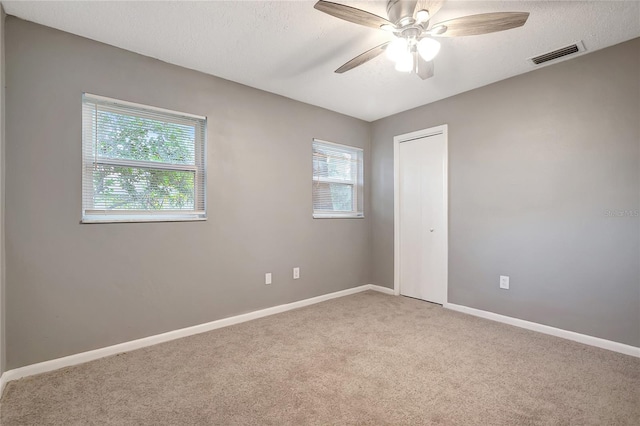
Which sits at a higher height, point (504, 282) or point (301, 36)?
point (301, 36)

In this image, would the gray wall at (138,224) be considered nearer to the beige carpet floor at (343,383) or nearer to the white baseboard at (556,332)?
the beige carpet floor at (343,383)

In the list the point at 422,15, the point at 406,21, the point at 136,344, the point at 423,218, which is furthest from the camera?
the point at 423,218

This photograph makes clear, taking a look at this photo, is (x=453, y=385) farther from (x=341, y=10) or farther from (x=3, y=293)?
(x=3, y=293)

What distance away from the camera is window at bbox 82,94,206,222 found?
2.36 meters

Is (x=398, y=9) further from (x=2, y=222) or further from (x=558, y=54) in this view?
(x=2, y=222)

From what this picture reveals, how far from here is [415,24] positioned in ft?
6.21

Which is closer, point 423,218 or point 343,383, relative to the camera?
point 343,383

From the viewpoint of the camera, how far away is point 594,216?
8.35 feet

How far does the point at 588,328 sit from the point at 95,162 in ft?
13.8

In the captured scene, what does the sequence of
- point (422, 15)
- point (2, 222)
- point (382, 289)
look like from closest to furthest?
point (422, 15)
point (2, 222)
point (382, 289)

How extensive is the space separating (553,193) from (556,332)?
4.06ft

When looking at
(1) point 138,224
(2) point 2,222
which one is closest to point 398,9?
(1) point 138,224

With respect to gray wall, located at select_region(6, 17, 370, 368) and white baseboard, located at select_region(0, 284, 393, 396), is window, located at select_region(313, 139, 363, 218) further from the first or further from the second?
white baseboard, located at select_region(0, 284, 393, 396)

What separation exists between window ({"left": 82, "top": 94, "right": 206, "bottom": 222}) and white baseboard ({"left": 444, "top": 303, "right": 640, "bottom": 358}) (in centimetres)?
297
